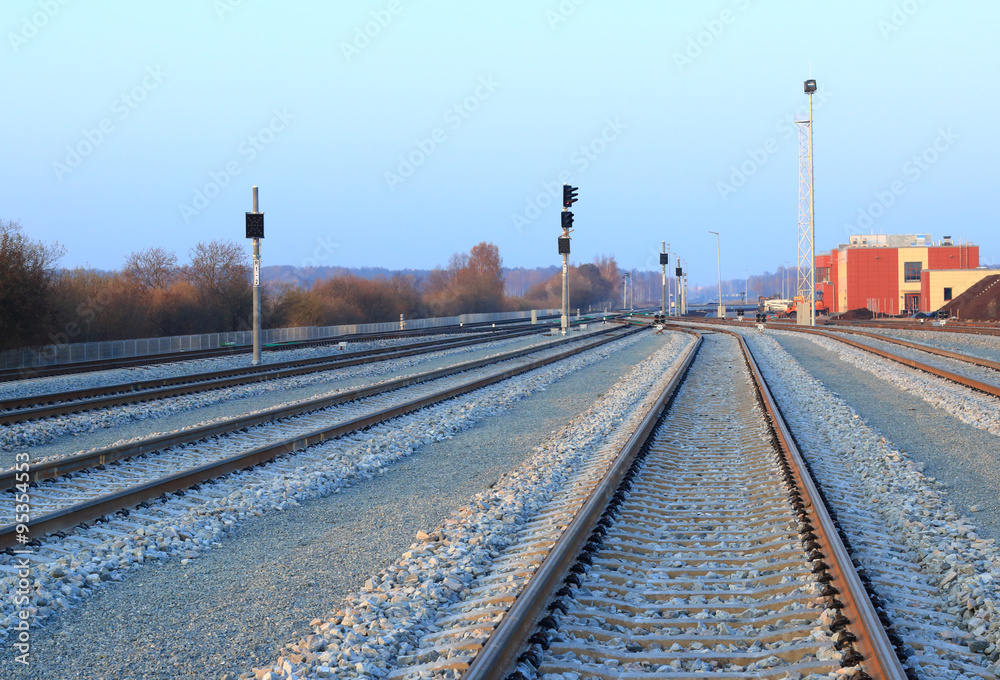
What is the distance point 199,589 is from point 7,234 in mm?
28518

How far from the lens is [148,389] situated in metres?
18.8

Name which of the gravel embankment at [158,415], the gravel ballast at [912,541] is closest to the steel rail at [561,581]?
the gravel ballast at [912,541]

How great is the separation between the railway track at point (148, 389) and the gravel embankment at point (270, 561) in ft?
21.3

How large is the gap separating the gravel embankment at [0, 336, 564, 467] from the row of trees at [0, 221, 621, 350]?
1435 centimetres

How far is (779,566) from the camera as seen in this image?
5.75 meters

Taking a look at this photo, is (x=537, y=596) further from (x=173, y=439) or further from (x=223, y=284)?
(x=223, y=284)

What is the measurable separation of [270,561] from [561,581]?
8.59 feet

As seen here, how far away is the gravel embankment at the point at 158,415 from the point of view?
12211mm

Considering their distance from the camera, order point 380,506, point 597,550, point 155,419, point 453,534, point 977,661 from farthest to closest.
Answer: point 155,419
point 380,506
point 453,534
point 597,550
point 977,661

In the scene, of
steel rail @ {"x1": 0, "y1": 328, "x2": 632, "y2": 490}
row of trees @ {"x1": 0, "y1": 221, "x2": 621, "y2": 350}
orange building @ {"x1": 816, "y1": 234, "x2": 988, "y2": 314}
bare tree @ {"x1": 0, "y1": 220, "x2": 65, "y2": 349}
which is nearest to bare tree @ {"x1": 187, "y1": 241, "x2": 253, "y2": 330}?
row of trees @ {"x1": 0, "y1": 221, "x2": 621, "y2": 350}

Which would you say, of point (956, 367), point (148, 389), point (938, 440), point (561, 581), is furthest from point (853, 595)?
point (956, 367)

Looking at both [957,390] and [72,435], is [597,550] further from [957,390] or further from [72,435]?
[957,390]

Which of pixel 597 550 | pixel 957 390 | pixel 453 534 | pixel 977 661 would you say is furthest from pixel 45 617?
pixel 957 390

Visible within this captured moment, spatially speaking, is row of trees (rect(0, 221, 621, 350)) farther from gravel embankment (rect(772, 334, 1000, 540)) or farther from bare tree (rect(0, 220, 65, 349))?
gravel embankment (rect(772, 334, 1000, 540))
